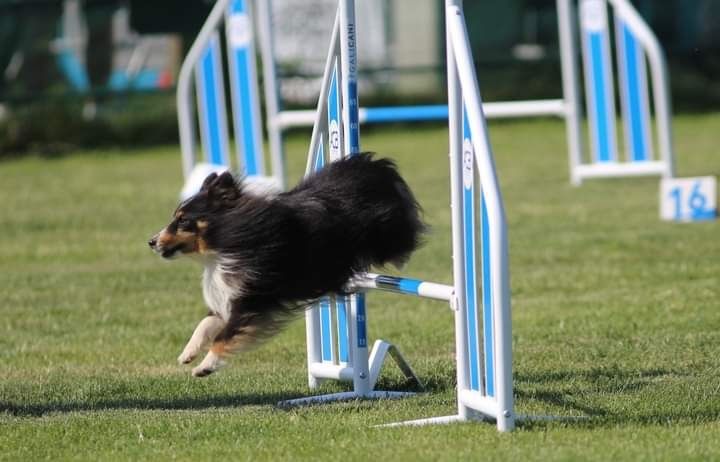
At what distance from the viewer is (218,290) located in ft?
17.6

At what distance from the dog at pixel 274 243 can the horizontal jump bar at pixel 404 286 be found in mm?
56

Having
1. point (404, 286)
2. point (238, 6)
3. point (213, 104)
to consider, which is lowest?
point (404, 286)

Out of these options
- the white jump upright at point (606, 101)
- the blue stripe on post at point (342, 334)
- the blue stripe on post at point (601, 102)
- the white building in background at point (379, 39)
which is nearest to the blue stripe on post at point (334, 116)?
the blue stripe on post at point (342, 334)

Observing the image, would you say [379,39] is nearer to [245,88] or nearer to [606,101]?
[245,88]

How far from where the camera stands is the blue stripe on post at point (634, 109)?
12867 millimetres

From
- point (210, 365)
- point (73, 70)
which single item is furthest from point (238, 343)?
point (73, 70)

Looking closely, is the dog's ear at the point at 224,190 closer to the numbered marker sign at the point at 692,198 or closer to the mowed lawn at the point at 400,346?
the mowed lawn at the point at 400,346

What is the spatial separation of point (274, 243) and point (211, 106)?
8.33 meters

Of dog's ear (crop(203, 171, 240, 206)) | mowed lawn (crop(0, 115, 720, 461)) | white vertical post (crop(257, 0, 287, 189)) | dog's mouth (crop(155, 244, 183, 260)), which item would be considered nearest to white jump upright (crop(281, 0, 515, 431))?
mowed lawn (crop(0, 115, 720, 461))

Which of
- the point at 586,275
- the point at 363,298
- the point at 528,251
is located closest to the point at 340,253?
the point at 363,298

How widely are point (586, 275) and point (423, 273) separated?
1.25m

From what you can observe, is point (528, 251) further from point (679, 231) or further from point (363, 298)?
point (363, 298)

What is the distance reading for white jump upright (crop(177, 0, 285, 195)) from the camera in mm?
12984

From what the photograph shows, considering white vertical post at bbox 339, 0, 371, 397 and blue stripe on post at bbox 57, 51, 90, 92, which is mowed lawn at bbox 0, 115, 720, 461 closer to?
white vertical post at bbox 339, 0, 371, 397
